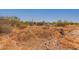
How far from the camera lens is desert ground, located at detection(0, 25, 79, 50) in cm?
191

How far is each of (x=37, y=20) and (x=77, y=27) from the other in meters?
0.43

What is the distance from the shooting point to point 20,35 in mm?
1922

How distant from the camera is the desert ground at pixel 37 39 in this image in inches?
75.3

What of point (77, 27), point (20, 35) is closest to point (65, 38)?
point (77, 27)

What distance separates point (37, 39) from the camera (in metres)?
1.92
